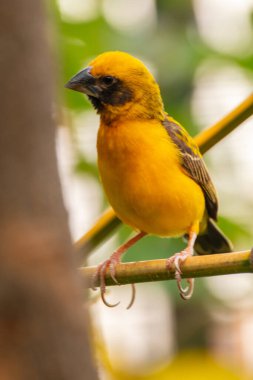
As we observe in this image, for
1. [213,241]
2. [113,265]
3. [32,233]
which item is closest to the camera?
[32,233]

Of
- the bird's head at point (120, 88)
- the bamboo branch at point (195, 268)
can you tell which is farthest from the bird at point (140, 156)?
the bamboo branch at point (195, 268)

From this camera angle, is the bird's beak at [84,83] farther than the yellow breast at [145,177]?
No

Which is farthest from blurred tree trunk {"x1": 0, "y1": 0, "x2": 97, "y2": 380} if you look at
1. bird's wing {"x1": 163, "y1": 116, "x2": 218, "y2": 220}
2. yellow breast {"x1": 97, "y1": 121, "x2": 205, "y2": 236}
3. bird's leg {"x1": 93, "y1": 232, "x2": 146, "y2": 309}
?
bird's wing {"x1": 163, "y1": 116, "x2": 218, "y2": 220}

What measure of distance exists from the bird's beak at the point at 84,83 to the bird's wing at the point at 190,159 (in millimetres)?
404

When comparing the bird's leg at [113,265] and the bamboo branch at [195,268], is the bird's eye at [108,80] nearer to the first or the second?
the bird's leg at [113,265]

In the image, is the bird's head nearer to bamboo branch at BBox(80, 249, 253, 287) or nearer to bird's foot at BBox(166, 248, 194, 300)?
bird's foot at BBox(166, 248, 194, 300)

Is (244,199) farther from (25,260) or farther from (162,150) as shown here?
(25,260)

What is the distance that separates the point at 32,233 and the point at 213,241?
276cm

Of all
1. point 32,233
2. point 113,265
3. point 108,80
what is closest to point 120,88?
point 108,80

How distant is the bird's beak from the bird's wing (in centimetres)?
40

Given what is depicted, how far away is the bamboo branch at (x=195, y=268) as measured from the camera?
73.2 inches

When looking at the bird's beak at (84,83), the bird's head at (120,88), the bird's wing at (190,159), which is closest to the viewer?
the bird's beak at (84,83)

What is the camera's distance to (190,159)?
129 inches

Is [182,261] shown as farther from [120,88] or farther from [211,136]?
[120,88]
